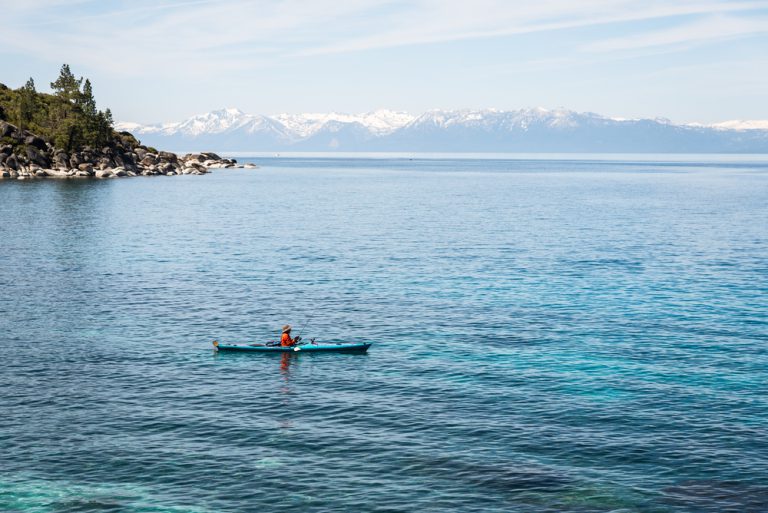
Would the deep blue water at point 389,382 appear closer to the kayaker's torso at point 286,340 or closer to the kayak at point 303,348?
the kayak at point 303,348

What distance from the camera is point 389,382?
55.1 m

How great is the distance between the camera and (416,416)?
48250 mm

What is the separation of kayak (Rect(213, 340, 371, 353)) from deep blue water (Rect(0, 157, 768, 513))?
0.84m

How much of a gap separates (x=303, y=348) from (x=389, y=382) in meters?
9.62

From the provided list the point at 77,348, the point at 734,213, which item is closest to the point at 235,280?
the point at 77,348

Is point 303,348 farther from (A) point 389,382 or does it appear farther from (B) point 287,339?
(A) point 389,382

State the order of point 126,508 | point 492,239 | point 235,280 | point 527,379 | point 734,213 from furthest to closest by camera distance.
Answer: point 734,213
point 492,239
point 235,280
point 527,379
point 126,508

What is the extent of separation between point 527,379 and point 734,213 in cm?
13173

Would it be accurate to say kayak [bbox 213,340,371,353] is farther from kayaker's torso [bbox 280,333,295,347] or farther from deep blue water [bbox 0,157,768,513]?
deep blue water [bbox 0,157,768,513]

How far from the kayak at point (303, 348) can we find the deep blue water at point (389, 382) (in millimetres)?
840

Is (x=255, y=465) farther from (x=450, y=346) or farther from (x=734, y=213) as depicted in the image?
(x=734, y=213)

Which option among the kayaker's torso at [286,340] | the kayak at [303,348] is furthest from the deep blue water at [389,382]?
the kayaker's torso at [286,340]

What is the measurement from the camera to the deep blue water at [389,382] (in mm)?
39469

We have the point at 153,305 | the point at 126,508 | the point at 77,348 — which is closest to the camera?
the point at 126,508
